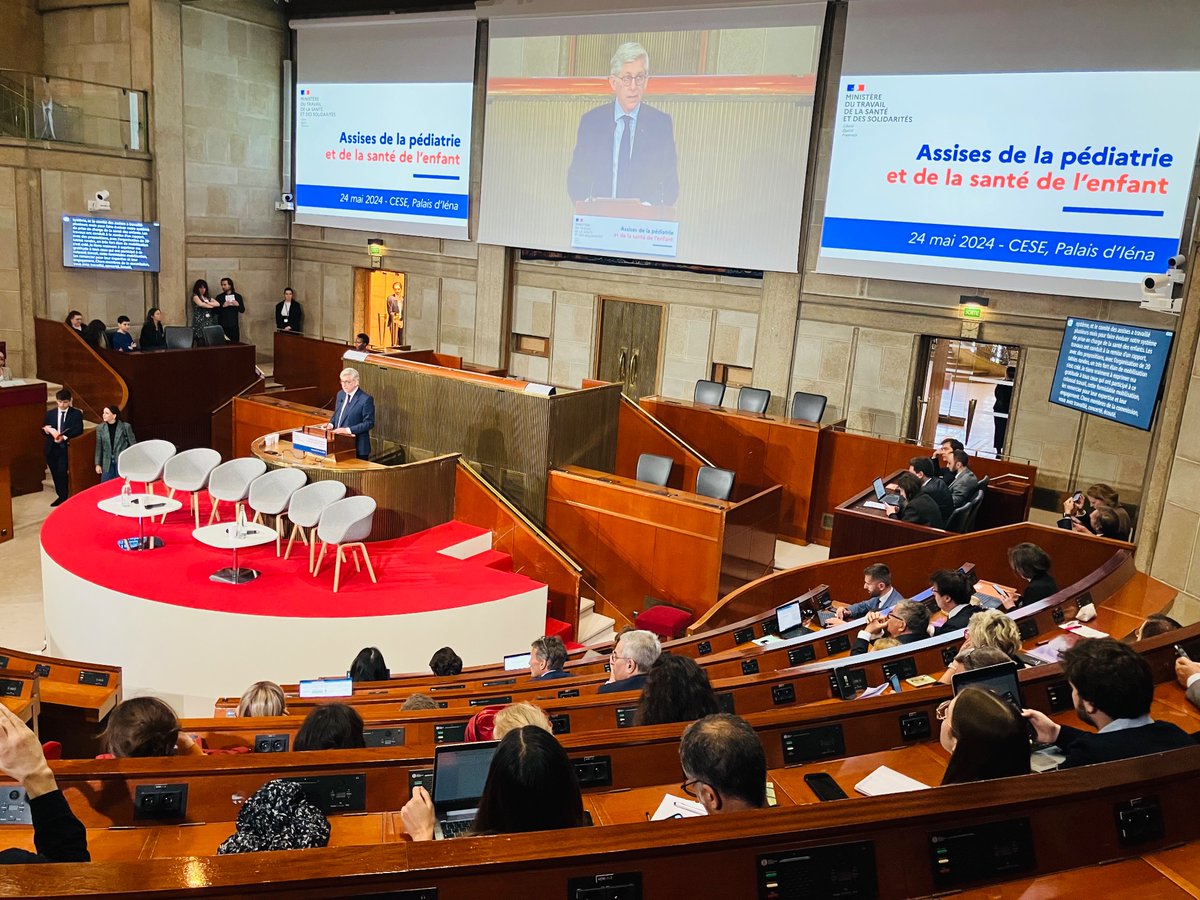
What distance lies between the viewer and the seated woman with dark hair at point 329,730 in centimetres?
301

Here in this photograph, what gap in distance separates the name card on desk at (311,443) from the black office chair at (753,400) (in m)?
4.97

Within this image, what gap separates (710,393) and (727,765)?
9.24 metres

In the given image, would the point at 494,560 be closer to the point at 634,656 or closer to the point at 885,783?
the point at 634,656

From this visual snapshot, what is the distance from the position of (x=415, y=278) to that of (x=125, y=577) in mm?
8973

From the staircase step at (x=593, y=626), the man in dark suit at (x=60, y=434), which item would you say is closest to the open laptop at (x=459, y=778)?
the staircase step at (x=593, y=626)

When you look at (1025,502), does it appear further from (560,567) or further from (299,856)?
(299,856)

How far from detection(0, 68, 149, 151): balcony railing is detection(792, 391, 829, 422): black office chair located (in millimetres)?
9767

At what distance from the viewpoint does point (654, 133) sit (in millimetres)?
12172

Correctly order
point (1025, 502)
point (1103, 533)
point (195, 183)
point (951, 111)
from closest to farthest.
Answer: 1. point (1103, 533)
2. point (1025, 502)
3. point (951, 111)
4. point (195, 183)

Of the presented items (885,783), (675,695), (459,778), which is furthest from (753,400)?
(459,778)

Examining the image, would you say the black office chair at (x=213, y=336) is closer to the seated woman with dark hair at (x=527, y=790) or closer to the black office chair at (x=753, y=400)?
the black office chair at (x=753, y=400)

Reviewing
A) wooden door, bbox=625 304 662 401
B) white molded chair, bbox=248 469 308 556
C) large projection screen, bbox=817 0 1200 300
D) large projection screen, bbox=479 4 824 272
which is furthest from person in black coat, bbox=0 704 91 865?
wooden door, bbox=625 304 662 401

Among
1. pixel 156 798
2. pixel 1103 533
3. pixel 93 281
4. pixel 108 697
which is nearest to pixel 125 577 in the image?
pixel 108 697

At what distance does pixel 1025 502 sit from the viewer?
837 centimetres
